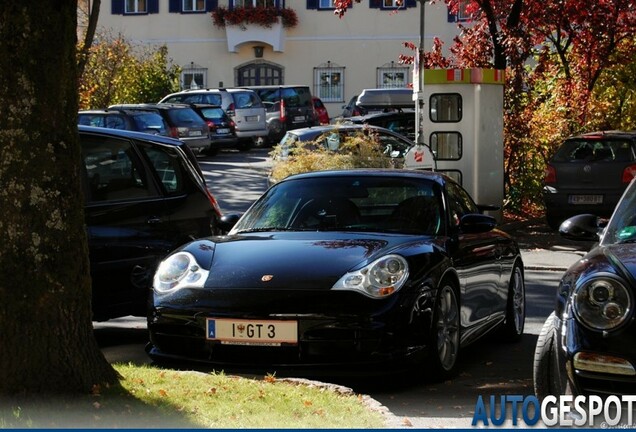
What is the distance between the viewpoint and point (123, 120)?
3058 cm

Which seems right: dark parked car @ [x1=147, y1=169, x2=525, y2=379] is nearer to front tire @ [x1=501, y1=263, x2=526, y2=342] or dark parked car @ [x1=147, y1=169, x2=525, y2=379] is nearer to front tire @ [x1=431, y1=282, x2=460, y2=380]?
front tire @ [x1=431, y1=282, x2=460, y2=380]

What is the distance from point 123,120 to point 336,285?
23.0m

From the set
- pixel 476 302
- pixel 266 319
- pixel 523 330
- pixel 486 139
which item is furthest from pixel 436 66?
pixel 266 319

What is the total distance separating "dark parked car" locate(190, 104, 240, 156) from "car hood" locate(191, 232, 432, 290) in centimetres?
2937

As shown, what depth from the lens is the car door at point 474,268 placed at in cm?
924

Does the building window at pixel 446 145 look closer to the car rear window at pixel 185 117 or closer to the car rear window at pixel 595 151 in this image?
the car rear window at pixel 595 151

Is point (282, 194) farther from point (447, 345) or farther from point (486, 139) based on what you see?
point (486, 139)

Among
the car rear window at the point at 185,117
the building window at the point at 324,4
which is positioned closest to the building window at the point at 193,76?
the building window at the point at 324,4

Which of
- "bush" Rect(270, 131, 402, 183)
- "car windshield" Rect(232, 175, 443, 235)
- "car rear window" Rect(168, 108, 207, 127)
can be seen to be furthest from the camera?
"car rear window" Rect(168, 108, 207, 127)

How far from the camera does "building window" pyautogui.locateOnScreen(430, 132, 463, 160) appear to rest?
2127 cm

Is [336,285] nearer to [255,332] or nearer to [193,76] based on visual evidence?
[255,332]

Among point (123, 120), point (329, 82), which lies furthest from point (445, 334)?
point (329, 82)

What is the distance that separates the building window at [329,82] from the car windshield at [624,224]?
47.3 meters

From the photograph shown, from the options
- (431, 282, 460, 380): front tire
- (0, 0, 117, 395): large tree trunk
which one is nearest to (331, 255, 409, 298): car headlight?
(431, 282, 460, 380): front tire
